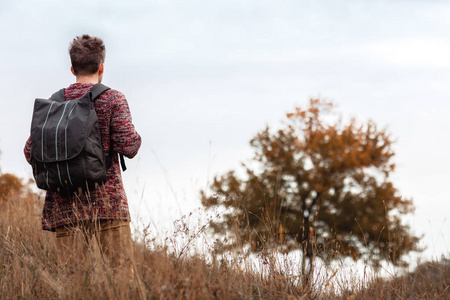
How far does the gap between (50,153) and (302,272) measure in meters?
2.20

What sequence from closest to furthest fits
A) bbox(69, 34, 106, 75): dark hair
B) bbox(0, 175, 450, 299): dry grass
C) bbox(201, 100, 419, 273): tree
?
bbox(0, 175, 450, 299): dry grass, bbox(69, 34, 106, 75): dark hair, bbox(201, 100, 419, 273): tree

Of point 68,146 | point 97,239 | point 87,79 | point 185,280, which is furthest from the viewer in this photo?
point 87,79

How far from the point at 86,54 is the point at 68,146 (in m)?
0.77

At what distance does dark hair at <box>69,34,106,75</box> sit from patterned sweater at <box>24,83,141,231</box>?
149mm

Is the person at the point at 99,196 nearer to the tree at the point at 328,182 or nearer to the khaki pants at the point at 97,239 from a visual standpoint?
the khaki pants at the point at 97,239

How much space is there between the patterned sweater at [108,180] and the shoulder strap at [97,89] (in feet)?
0.11

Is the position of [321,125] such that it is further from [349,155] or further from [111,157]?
[111,157]

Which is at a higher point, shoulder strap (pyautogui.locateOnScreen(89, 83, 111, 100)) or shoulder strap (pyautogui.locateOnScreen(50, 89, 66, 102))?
shoulder strap (pyautogui.locateOnScreen(50, 89, 66, 102))

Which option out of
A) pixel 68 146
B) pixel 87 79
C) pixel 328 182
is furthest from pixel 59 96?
pixel 328 182

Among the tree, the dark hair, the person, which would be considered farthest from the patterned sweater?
the tree

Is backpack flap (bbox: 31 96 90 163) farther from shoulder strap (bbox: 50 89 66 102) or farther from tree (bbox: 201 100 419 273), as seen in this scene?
tree (bbox: 201 100 419 273)

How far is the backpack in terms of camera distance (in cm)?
339

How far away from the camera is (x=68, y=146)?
339cm

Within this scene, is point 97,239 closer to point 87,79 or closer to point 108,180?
point 108,180
